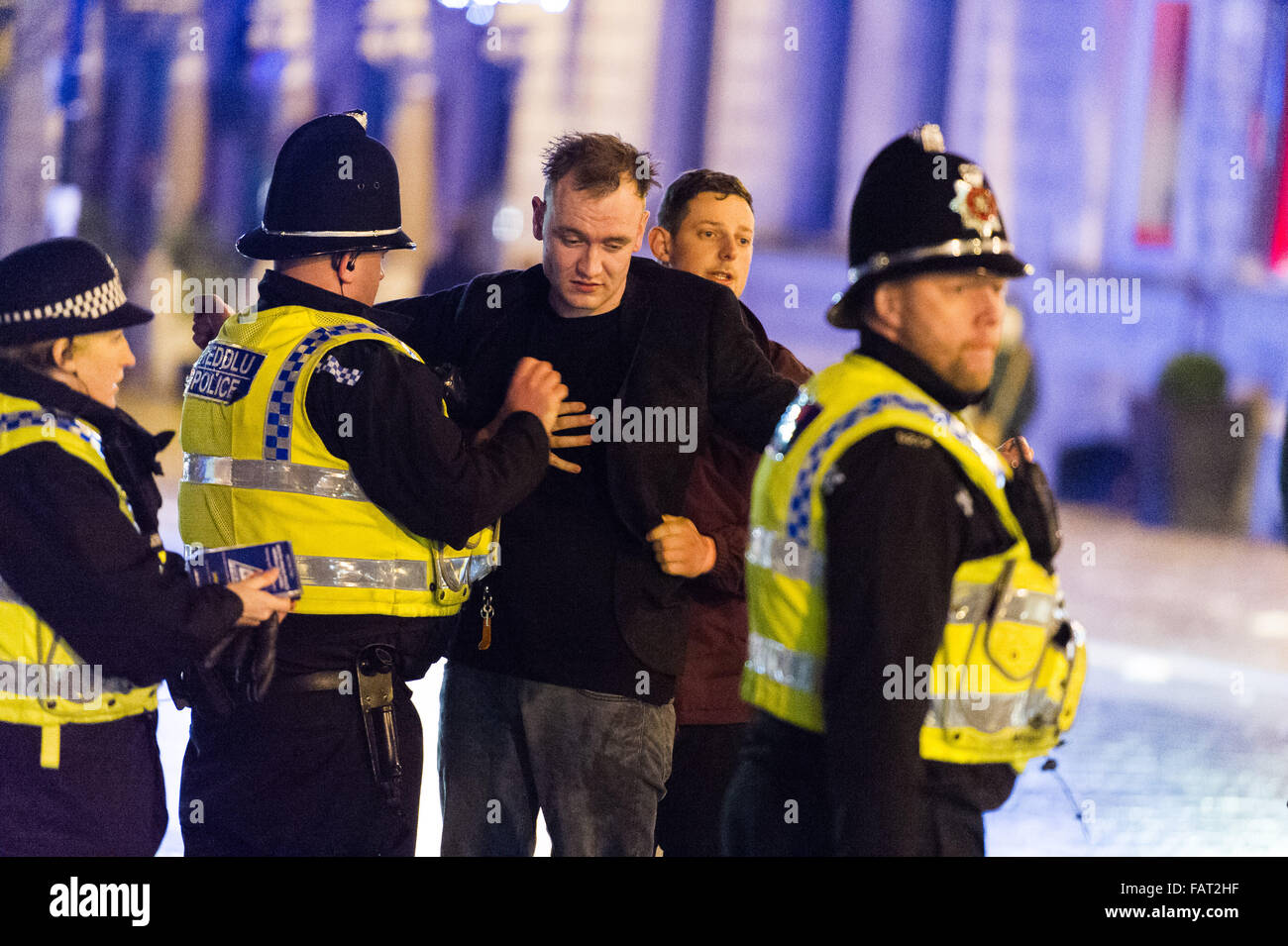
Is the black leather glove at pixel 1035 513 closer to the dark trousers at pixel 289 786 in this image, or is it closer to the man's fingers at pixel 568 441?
the man's fingers at pixel 568 441

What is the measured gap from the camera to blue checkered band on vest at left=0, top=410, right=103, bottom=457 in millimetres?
3004

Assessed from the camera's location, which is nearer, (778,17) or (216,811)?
(216,811)

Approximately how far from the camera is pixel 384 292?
20.1 metres

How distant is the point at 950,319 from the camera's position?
2555 millimetres

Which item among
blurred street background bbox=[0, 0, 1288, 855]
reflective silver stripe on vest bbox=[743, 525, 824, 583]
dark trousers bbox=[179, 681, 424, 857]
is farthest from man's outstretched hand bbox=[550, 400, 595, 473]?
blurred street background bbox=[0, 0, 1288, 855]

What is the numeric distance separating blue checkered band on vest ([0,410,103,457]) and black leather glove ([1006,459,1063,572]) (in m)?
1.85

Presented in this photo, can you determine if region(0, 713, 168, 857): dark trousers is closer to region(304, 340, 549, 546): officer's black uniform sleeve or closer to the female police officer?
the female police officer

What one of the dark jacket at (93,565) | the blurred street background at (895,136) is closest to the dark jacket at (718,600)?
the dark jacket at (93,565)

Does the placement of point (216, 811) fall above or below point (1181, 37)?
below
